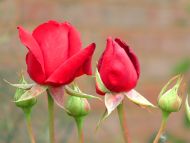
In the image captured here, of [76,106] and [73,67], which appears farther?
[76,106]

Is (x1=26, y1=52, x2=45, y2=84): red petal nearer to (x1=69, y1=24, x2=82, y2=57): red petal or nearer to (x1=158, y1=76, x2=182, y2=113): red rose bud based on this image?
(x1=69, y1=24, x2=82, y2=57): red petal

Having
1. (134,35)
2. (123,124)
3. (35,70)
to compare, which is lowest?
(134,35)

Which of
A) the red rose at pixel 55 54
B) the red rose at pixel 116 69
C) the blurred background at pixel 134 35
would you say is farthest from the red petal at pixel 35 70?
the blurred background at pixel 134 35

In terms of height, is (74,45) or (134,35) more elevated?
(74,45)

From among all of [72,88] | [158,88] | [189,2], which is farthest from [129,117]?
[72,88]

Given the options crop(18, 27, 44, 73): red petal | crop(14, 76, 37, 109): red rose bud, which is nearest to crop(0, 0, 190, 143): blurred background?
crop(14, 76, 37, 109): red rose bud

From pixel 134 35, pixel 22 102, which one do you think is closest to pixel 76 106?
pixel 22 102

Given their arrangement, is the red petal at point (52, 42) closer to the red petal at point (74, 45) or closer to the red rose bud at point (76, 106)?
the red petal at point (74, 45)

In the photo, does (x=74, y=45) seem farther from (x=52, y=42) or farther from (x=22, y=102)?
(x=22, y=102)
